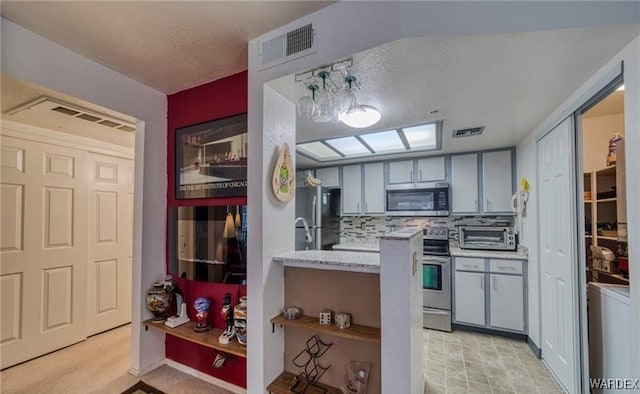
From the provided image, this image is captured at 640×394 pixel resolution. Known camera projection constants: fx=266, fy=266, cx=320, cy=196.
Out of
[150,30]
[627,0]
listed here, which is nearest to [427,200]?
[627,0]

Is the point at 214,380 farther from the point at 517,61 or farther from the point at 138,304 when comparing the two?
the point at 517,61

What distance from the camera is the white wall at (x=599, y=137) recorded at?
2553 mm

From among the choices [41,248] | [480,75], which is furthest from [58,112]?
[480,75]

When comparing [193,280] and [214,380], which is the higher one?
[193,280]

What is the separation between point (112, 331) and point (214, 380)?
187 centimetres

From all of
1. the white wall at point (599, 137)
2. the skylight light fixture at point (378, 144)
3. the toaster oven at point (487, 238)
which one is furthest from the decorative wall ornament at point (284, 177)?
the white wall at point (599, 137)

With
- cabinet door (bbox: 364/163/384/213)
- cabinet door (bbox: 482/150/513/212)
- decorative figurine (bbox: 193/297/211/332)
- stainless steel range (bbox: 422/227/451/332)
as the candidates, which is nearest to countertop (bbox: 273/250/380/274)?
decorative figurine (bbox: 193/297/211/332)

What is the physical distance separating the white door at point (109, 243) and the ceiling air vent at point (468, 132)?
388 cm

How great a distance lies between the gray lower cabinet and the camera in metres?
2.80

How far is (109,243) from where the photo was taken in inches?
124

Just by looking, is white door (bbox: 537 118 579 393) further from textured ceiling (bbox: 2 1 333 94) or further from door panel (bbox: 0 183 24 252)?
door panel (bbox: 0 183 24 252)

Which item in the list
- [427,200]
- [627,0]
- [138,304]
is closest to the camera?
[627,0]

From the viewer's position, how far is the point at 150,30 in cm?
156

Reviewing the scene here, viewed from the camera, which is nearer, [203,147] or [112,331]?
[203,147]
